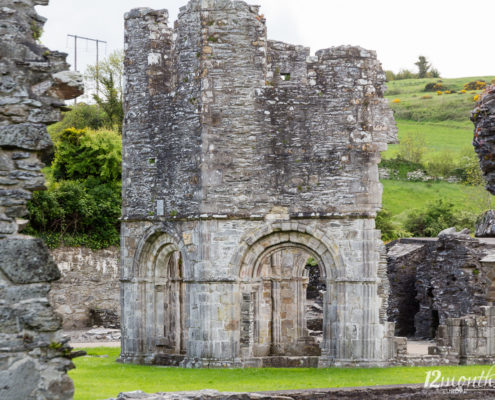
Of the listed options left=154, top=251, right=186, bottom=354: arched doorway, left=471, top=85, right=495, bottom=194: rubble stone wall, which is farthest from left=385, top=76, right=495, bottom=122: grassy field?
left=471, top=85, right=495, bottom=194: rubble stone wall

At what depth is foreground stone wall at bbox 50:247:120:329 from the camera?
30.8 meters

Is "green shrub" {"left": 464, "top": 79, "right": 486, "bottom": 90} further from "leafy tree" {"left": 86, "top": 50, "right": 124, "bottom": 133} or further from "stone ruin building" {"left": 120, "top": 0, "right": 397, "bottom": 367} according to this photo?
"stone ruin building" {"left": 120, "top": 0, "right": 397, "bottom": 367}

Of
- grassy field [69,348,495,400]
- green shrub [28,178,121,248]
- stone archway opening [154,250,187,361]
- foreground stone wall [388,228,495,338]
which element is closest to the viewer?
grassy field [69,348,495,400]

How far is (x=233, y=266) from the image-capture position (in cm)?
2098

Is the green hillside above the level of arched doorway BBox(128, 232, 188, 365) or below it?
above

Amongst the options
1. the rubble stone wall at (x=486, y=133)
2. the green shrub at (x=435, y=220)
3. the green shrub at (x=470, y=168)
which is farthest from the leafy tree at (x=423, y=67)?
the rubble stone wall at (x=486, y=133)

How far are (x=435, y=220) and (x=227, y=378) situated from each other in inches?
1083

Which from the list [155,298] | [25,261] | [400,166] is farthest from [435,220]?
[25,261]

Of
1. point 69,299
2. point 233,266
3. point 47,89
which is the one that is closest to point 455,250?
point 233,266

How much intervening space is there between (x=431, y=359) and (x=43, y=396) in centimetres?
1468

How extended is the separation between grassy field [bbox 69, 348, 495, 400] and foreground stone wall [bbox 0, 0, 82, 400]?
24.2 ft

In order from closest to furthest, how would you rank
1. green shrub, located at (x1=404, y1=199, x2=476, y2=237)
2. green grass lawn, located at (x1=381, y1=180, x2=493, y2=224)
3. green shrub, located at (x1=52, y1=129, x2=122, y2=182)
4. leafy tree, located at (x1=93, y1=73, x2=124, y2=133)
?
green shrub, located at (x1=52, y1=129, x2=122, y2=182) → green shrub, located at (x1=404, y1=199, x2=476, y2=237) → leafy tree, located at (x1=93, y1=73, x2=124, y2=133) → green grass lawn, located at (x1=381, y1=180, x2=493, y2=224)

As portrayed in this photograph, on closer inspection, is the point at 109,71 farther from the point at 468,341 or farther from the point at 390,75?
the point at 390,75

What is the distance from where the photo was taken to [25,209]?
28.5ft
